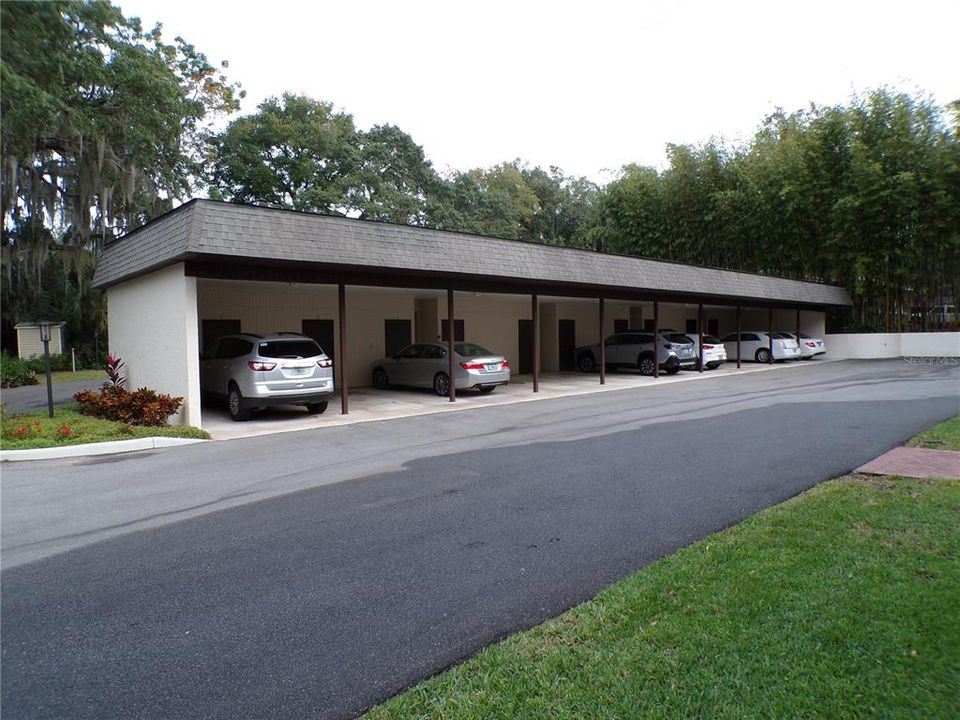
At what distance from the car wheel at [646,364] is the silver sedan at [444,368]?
303 inches

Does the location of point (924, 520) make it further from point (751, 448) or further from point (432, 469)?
point (432, 469)

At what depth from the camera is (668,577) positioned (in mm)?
4121

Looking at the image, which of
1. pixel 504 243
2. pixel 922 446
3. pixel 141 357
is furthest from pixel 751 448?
pixel 141 357

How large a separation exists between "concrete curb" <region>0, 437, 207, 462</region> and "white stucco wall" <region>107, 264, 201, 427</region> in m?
1.23

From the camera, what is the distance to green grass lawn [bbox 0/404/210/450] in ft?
31.5

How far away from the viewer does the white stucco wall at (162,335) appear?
1134 centimetres

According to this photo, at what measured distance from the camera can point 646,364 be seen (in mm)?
22969

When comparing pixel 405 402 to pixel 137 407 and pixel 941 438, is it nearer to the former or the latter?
pixel 137 407

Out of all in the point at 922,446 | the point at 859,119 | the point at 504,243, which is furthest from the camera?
the point at 859,119

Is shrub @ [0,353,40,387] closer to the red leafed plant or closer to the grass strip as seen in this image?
the grass strip

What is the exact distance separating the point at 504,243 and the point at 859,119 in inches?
899

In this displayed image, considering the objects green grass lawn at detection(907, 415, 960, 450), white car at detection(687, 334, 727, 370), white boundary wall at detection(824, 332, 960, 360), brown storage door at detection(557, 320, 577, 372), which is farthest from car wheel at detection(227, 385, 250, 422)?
white boundary wall at detection(824, 332, 960, 360)

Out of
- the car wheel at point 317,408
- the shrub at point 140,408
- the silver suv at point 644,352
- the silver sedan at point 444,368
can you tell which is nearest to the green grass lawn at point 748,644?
the shrub at point 140,408

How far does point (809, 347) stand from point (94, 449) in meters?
29.1
